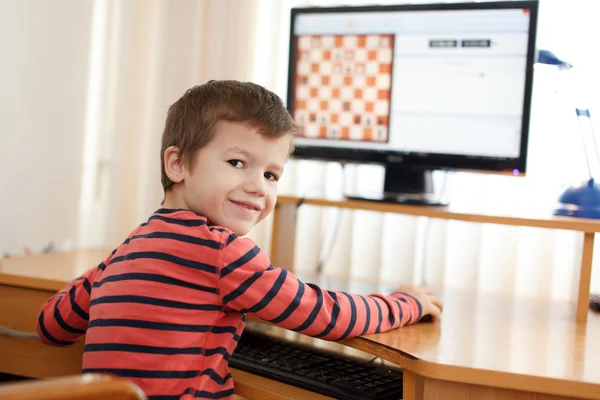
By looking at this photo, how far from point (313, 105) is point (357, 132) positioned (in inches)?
5.3

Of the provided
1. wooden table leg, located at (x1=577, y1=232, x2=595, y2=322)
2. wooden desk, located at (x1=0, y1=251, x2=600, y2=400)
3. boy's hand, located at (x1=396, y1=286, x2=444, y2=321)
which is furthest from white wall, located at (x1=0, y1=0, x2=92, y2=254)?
wooden table leg, located at (x1=577, y1=232, x2=595, y2=322)

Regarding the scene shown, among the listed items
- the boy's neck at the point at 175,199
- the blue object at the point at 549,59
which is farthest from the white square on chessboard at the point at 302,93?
the boy's neck at the point at 175,199

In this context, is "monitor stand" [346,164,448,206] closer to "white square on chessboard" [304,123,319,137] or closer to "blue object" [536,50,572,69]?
"white square on chessboard" [304,123,319,137]

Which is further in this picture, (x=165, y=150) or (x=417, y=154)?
(x=417, y=154)

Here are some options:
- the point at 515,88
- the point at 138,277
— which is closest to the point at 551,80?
the point at 515,88

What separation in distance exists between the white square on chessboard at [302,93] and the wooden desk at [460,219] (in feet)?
0.89

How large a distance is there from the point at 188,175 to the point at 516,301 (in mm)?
882

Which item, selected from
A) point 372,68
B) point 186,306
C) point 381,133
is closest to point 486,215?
point 381,133

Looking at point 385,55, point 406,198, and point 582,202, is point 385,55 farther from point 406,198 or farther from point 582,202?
point 582,202

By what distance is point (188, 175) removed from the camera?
43.6 inches

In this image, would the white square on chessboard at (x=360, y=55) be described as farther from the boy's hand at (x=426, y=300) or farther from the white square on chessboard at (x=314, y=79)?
the boy's hand at (x=426, y=300)

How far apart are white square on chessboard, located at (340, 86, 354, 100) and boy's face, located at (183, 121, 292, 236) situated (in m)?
0.60

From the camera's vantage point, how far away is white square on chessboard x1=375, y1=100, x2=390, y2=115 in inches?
64.6

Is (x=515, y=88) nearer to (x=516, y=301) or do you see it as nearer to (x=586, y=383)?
(x=516, y=301)
